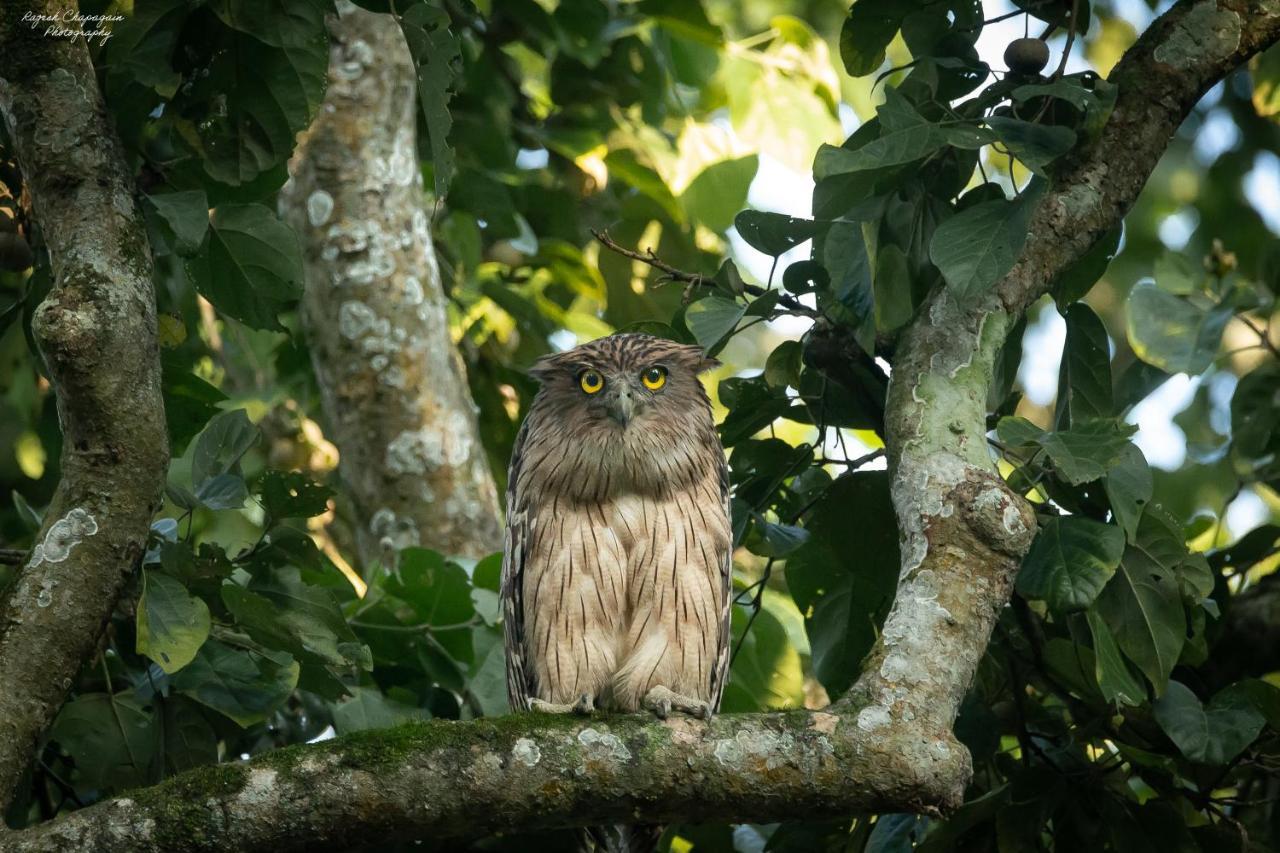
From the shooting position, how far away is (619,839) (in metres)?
3.61

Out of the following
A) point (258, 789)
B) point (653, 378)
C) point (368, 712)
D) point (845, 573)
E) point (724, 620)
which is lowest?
point (368, 712)

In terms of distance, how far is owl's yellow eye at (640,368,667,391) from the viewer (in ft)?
13.1

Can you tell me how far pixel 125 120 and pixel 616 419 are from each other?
149cm

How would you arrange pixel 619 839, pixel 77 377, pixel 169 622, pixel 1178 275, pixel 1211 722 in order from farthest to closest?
1. pixel 1178 275
2. pixel 619 839
3. pixel 1211 722
4. pixel 169 622
5. pixel 77 377

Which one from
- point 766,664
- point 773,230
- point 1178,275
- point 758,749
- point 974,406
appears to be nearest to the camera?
point 758,749

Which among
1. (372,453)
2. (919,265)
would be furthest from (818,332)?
(372,453)

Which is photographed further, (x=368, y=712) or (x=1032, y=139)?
(x=368, y=712)

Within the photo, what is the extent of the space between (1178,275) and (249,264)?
270 centimetres

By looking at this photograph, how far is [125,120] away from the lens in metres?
3.17

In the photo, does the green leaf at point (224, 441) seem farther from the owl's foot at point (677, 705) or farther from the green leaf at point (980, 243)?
the green leaf at point (980, 243)

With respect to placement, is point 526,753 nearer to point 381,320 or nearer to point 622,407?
point 622,407

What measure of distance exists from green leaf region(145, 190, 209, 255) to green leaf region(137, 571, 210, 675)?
708 millimetres

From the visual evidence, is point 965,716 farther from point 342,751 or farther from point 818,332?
point 342,751

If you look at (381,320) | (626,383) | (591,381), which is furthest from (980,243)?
(381,320)
